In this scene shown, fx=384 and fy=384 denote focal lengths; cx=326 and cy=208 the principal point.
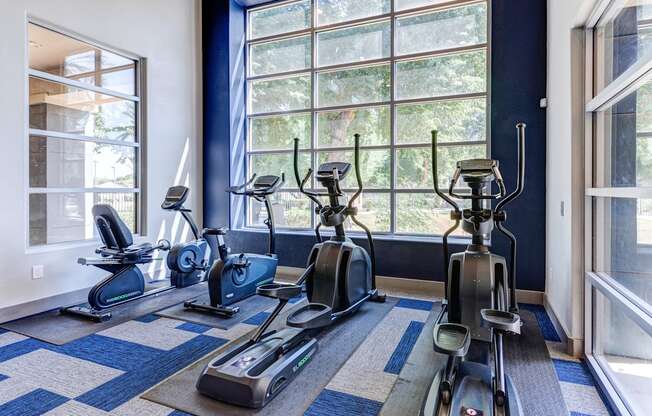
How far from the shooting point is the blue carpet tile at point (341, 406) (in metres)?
2.09

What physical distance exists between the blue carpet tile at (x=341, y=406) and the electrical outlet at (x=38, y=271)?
10.5 ft

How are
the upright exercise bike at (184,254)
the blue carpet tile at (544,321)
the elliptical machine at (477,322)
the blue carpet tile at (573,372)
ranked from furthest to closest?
the upright exercise bike at (184,254) → the blue carpet tile at (544,321) → the blue carpet tile at (573,372) → the elliptical machine at (477,322)

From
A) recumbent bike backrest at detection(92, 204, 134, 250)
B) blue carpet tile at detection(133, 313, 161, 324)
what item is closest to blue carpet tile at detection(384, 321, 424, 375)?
blue carpet tile at detection(133, 313, 161, 324)

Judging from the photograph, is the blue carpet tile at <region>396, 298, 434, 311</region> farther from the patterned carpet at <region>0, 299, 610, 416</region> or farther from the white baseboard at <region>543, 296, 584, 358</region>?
the white baseboard at <region>543, 296, 584, 358</region>

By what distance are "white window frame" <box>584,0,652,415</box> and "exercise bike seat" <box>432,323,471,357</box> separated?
32.9 inches

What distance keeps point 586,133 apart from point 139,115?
4897 mm

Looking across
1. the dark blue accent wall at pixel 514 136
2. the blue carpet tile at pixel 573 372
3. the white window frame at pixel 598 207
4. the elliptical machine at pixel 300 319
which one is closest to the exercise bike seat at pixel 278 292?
the elliptical machine at pixel 300 319

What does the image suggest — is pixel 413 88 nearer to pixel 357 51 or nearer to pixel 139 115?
pixel 357 51

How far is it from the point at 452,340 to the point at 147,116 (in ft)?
15.1

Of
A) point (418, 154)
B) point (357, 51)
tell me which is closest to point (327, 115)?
point (357, 51)

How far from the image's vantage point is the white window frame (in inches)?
81.9

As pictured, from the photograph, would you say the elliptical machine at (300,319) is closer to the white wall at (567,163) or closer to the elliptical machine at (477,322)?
the elliptical machine at (477,322)

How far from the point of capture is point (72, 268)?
161 inches

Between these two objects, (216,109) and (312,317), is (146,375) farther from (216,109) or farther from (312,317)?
(216,109)
